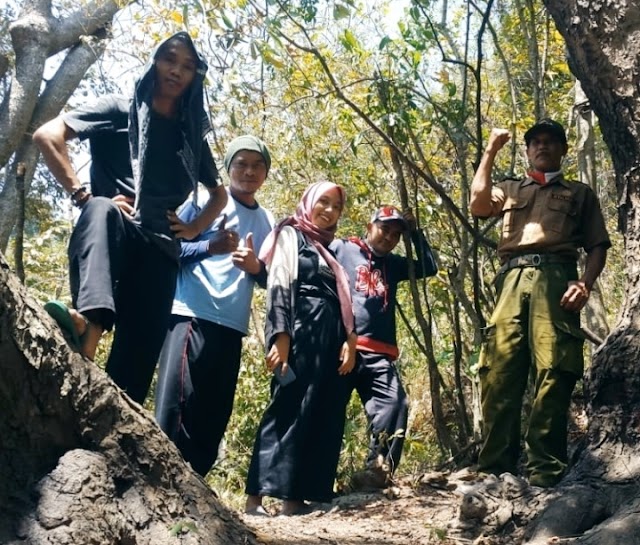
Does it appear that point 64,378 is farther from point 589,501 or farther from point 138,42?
point 138,42

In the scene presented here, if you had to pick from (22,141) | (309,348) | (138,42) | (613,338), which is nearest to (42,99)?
(22,141)

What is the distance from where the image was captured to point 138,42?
6.73 meters

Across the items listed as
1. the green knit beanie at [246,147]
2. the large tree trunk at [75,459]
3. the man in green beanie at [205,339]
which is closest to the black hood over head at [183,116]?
the man in green beanie at [205,339]

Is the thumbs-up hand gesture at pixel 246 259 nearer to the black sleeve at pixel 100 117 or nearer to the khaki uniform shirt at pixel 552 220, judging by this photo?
the black sleeve at pixel 100 117

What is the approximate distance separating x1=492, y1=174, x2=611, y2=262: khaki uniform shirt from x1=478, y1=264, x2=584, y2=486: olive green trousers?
11 cm

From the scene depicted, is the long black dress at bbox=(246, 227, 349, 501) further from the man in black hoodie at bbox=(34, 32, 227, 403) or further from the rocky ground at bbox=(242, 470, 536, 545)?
the man in black hoodie at bbox=(34, 32, 227, 403)

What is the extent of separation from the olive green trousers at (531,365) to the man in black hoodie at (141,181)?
5.09ft

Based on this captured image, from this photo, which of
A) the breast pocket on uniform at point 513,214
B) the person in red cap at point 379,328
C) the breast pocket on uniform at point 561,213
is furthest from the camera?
the person in red cap at point 379,328

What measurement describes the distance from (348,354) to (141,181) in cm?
160

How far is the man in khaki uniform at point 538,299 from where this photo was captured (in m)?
3.72

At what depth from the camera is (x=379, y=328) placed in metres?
4.62

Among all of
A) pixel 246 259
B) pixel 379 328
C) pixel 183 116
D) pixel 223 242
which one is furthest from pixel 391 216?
pixel 183 116

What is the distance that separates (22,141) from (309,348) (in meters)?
9.33

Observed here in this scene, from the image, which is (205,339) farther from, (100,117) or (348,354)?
(100,117)
